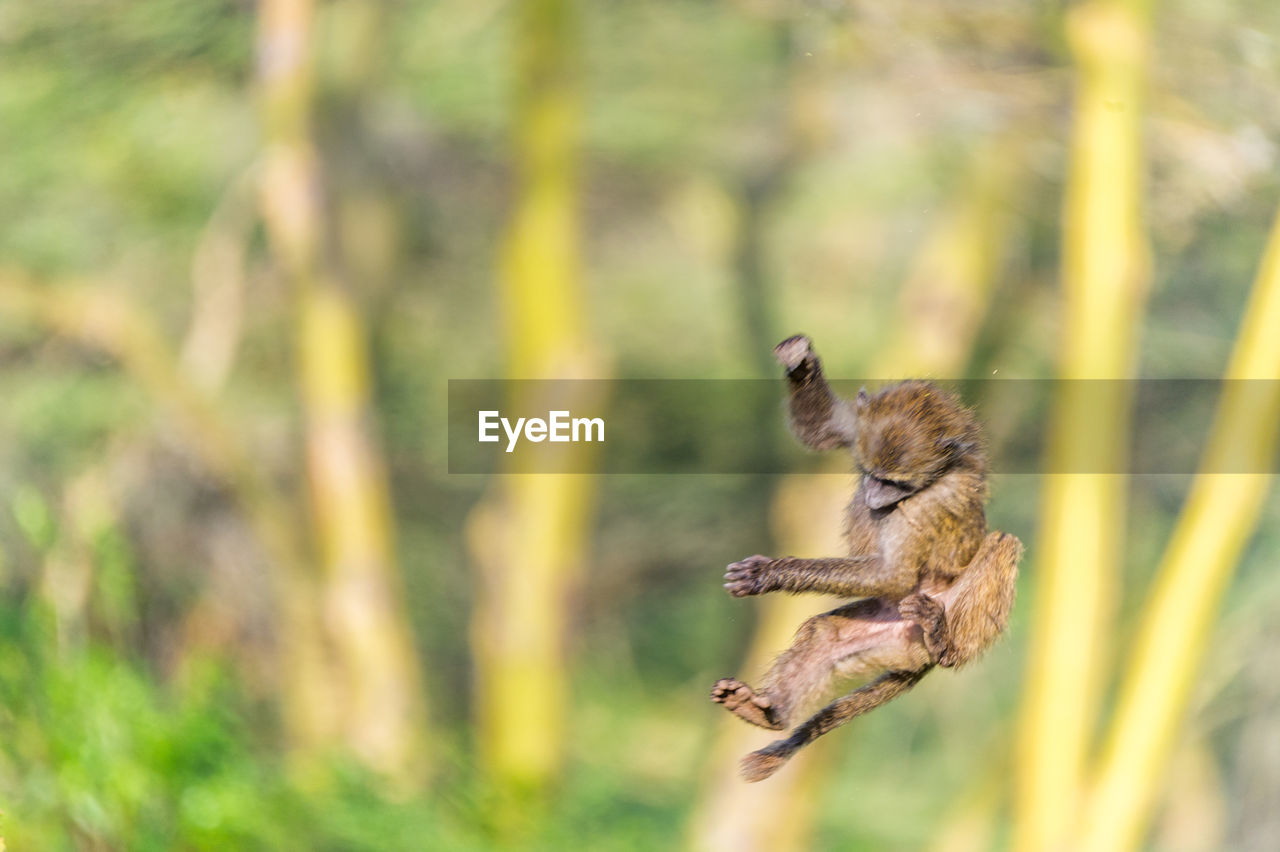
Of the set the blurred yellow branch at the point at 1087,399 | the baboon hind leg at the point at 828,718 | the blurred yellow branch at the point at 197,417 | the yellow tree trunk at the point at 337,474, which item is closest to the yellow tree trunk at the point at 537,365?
the yellow tree trunk at the point at 337,474

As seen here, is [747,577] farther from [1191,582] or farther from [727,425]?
[727,425]

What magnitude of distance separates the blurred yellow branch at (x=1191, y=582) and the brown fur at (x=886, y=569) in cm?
146

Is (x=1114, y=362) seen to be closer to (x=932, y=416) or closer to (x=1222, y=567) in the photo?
(x=1222, y=567)

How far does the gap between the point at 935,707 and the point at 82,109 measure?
478 cm

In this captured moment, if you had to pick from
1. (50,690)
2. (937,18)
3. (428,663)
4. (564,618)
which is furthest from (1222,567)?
(428,663)

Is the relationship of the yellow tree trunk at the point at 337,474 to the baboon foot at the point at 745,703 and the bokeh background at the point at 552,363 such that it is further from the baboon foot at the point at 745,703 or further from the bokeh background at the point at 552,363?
the baboon foot at the point at 745,703

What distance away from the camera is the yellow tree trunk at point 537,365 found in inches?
172

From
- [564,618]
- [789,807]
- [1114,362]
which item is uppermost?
[1114,362]

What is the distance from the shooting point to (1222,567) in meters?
2.85

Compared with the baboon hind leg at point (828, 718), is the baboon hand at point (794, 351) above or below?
above

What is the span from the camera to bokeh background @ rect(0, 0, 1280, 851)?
122 inches

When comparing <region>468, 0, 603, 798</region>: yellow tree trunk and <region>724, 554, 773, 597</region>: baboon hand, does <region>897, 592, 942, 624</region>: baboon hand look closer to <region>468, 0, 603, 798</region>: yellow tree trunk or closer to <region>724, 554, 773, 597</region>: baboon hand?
<region>724, 554, 773, 597</region>: baboon hand

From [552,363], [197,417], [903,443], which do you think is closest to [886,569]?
[903,443]

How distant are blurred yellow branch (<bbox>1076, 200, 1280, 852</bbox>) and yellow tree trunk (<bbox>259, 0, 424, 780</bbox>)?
8.18ft
